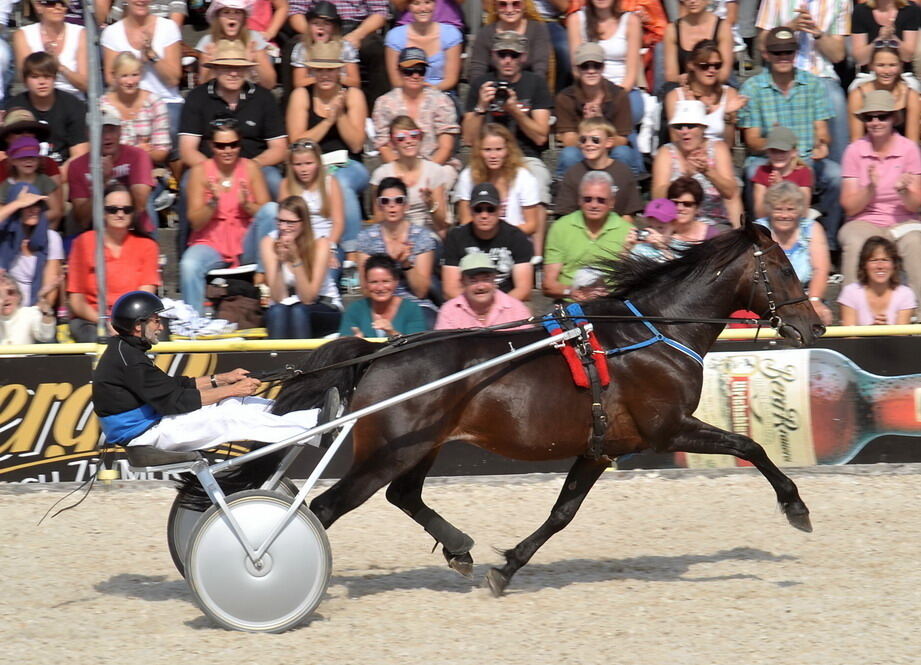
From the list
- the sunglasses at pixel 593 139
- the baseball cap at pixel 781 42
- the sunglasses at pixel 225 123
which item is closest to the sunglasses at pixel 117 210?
the sunglasses at pixel 225 123

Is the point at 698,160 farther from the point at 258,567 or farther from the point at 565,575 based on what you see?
the point at 258,567

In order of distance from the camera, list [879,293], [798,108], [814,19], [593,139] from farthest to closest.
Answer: [814,19], [798,108], [593,139], [879,293]

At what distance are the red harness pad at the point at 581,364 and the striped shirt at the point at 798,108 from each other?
455cm

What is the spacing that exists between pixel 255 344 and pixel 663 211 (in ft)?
9.19

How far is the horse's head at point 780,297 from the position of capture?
6430 millimetres

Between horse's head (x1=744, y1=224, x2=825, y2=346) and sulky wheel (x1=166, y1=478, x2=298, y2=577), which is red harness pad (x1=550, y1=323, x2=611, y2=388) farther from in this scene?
sulky wheel (x1=166, y1=478, x2=298, y2=577)

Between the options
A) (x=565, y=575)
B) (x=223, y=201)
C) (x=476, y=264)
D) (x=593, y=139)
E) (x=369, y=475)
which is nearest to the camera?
(x=369, y=475)

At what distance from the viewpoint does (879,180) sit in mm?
9578

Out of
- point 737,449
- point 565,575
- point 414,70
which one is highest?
point 414,70

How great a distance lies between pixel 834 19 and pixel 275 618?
7494mm

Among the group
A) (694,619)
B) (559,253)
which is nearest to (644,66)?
(559,253)

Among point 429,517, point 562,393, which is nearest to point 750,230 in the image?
point 562,393

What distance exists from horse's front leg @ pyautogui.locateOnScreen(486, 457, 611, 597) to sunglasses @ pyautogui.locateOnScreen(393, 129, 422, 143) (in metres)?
3.67

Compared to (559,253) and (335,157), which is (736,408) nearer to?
(559,253)
